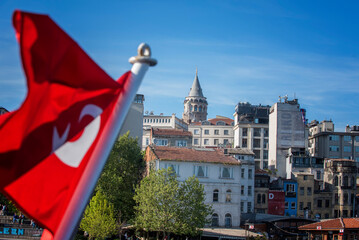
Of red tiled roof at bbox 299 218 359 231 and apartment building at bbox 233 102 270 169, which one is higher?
apartment building at bbox 233 102 270 169

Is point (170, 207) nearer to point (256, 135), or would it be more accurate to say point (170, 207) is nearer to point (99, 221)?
point (99, 221)

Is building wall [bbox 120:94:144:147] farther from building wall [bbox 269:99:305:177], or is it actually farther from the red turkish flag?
the red turkish flag

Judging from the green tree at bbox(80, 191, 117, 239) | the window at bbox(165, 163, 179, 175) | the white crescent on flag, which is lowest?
the green tree at bbox(80, 191, 117, 239)

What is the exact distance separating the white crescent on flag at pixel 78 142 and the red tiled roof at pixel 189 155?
154ft

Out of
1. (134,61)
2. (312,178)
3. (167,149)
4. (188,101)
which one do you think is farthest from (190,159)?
(188,101)

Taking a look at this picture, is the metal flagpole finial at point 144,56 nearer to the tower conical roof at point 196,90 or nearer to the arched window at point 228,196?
the arched window at point 228,196

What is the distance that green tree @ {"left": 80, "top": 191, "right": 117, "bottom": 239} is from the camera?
4788 centimetres

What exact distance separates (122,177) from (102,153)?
51050 mm

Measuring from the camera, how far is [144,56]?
9.12 meters

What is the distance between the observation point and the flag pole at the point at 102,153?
28.1ft

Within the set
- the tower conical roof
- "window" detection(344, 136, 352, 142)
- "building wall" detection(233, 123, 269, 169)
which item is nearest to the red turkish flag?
"window" detection(344, 136, 352, 142)

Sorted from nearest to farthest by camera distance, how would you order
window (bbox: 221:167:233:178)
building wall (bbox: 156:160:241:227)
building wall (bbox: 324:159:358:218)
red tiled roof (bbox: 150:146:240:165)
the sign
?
building wall (bbox: 156:160:241:227) → red tiled roof (bbox: 150:146:240:165) → window (bbox: 221:167:233:178) → the sign → building wall (bbox: 324:159:358:218)

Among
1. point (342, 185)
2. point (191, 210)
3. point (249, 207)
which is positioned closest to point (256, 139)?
point (342, 185)

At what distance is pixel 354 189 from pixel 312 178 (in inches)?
274
